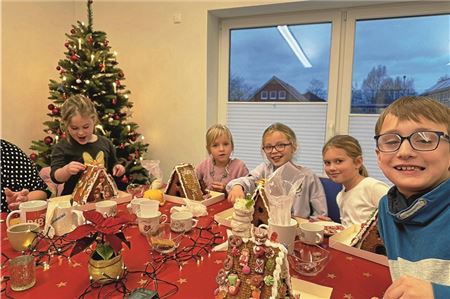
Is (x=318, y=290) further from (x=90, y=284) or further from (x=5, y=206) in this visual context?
(x=5, y=206)

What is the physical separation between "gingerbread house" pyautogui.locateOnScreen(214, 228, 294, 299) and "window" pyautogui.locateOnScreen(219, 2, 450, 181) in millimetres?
2522

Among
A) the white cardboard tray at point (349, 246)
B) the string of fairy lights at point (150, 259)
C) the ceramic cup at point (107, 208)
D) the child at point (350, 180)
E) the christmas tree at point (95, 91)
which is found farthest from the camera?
the christmas tree at point (95, 91)

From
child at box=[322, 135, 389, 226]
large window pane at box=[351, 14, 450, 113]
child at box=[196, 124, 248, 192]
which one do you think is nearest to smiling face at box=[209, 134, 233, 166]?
child at box=[196, 124, 248, 192]

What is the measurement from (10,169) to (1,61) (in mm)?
1963

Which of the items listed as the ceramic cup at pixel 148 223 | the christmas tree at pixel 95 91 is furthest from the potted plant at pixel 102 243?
the christmas tree at pixel 95 91

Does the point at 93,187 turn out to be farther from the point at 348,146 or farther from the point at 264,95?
the point at 264,95

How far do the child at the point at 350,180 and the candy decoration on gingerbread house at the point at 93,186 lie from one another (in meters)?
1.15

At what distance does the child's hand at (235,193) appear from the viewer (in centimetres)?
168

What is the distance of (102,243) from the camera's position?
961 mm

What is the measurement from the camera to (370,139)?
9.97 ft

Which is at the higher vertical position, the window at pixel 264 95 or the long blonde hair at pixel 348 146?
the window at pixel 264 95

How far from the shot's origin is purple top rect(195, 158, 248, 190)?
224 cm

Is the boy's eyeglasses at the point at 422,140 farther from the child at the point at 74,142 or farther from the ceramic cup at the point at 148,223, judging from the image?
the child at the point at 74,142

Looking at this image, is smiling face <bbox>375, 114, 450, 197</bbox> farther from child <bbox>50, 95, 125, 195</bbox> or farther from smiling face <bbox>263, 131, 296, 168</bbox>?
child <bbox>50, 95, 125, 195</bbox>
